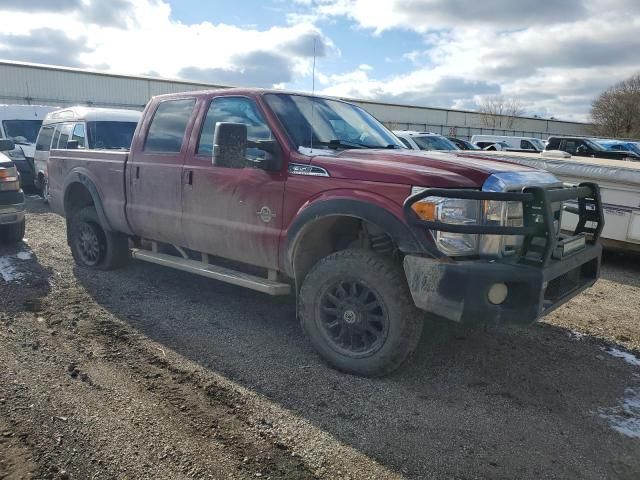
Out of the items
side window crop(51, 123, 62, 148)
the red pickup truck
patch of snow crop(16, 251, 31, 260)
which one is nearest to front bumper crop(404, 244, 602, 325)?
the red pickup truck

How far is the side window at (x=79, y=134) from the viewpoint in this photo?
9.96 metres

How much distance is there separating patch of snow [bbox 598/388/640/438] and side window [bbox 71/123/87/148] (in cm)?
953

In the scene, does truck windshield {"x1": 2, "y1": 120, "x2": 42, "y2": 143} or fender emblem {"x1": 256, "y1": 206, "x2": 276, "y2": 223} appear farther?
truck windshield {"x1": 2, "y1": 120, "x2": 42, "y2": 143}

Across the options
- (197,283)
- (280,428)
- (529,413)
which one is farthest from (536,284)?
(197,283)

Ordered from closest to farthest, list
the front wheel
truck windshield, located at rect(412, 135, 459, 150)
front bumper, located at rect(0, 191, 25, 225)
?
the front wheel, front bumper, located at rect(0, 191, 25, 225), truck windshield, located at rect(412, 135, 459, 150)

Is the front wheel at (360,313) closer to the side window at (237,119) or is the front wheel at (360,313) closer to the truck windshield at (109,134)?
the side window at (237,119)

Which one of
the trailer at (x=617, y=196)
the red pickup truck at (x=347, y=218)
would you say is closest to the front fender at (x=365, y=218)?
the red pickup truck at (x=347, y=218)

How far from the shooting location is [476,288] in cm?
308

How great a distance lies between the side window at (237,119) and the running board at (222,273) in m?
1.00

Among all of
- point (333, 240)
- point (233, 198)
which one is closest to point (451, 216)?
point (333, 240)

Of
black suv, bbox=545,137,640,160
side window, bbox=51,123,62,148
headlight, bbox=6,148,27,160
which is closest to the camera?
side window, bbox=51,123,62,148

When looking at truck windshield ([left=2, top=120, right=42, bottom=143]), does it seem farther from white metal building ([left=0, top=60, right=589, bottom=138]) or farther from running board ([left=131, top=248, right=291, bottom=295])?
white metal building ([left=0, top=60, right=589, bottom=138])

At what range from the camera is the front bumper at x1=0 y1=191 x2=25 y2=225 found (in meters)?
6.80

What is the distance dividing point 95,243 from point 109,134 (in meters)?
4.60
